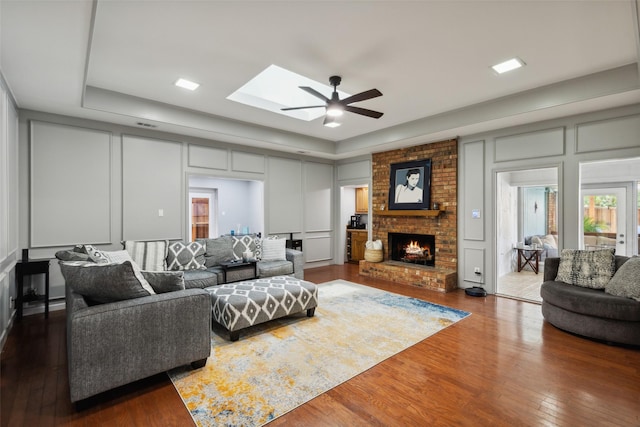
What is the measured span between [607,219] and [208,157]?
766 centimetres

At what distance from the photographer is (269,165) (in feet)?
21.1

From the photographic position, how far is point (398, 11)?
7.84 feet

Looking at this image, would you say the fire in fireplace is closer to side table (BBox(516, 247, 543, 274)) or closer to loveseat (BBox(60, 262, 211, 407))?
side table (BBox(516, 247, 543, 274))

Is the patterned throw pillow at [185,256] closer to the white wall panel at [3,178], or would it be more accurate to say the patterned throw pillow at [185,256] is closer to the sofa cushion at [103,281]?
the white wall panel at [3,178]

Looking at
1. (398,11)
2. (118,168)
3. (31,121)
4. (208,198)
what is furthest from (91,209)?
(398,11)

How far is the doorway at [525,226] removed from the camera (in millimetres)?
5855

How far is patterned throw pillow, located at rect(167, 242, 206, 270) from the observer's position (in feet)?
14.7

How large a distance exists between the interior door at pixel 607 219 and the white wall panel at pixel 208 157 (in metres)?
6.81

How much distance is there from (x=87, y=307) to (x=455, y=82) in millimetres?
4287

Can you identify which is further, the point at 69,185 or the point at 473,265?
the point at 473,265

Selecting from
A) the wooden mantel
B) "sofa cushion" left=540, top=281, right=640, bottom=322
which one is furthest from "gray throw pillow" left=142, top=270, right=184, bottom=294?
the wooden mantel

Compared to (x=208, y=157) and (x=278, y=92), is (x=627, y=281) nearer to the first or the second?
(x=278, y=92)

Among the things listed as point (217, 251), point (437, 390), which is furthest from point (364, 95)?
point (217, 251)

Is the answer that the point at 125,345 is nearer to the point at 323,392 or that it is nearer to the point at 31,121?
the point at 323,392
